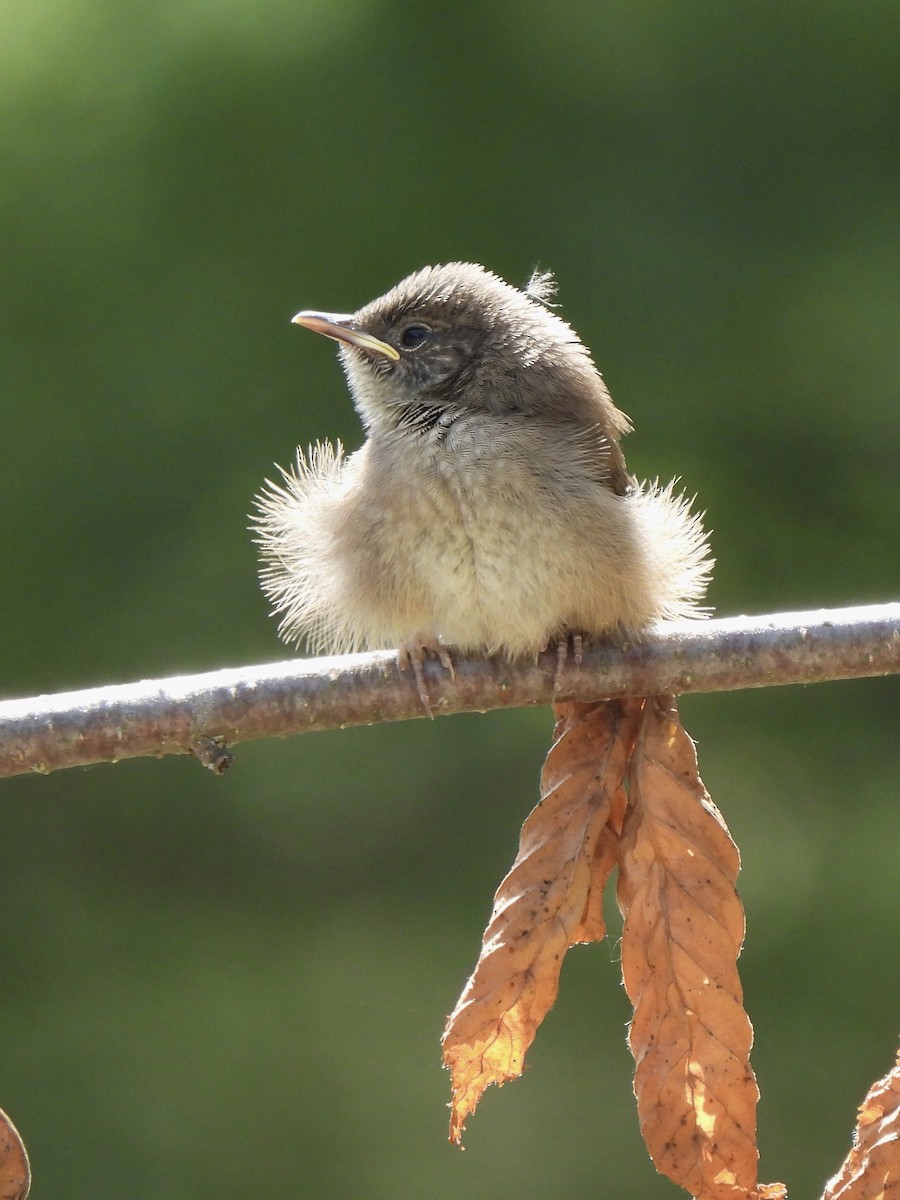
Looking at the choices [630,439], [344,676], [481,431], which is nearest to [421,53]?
[630,439]

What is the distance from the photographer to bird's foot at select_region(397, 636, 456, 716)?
8.45 ft

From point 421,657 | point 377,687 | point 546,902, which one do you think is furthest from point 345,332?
point 546,902

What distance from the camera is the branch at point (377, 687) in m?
2.34

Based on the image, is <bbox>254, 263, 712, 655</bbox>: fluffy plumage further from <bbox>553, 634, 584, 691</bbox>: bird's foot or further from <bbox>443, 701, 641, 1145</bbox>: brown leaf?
<bbox>443, 701, 641, 1145</bbox>: brown leaf

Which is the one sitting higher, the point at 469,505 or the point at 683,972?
the point at 469,505

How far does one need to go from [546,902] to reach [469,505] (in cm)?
86

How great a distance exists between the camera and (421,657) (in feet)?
9.15

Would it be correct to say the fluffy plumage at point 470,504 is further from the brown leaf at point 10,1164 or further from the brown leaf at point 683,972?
the brown leaf at point 10,1164

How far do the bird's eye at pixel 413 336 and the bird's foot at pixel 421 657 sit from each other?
30.8 inches

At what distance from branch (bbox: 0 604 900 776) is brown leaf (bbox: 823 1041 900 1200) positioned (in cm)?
73

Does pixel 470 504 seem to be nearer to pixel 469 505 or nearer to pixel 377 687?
pixel 469 505

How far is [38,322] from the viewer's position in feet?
16.5

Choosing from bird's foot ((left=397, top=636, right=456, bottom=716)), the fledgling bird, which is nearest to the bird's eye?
the fledgling bird

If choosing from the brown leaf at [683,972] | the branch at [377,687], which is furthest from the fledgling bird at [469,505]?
the brown leaf at [683,972]
